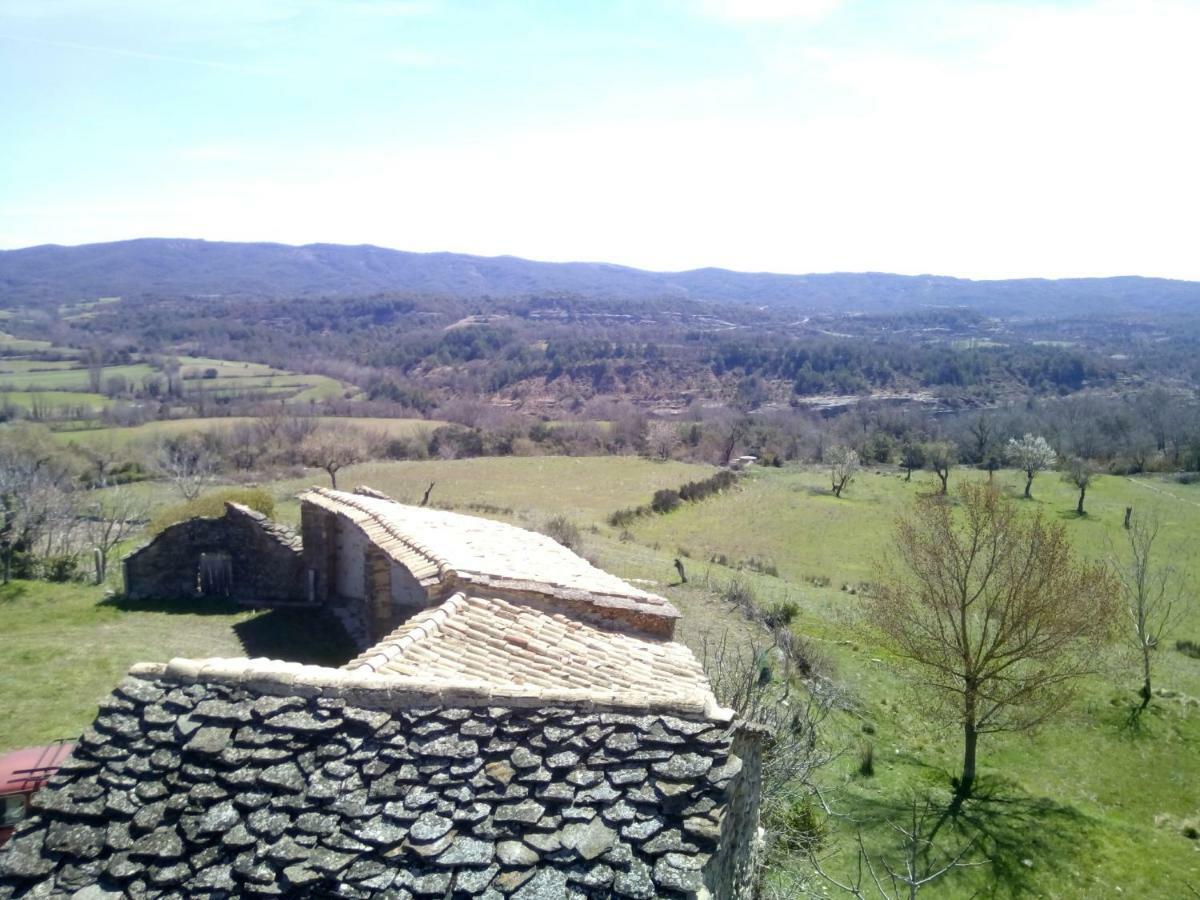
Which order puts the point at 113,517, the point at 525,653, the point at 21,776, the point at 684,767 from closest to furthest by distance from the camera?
the point at 684,767 < the point at 525,653 < the point at 21,776 < the point at 113,517

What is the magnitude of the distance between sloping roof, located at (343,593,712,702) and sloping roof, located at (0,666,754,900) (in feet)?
2.00

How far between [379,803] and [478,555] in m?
6.15

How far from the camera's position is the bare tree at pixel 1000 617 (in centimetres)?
1583

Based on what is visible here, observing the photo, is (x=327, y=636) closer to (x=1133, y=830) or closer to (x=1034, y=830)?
(x=1034, y=830)

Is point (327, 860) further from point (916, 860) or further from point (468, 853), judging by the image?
point (916, 860)

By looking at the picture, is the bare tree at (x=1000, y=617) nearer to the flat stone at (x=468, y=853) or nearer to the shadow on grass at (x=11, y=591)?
the flat stone at (x=468, y=853)

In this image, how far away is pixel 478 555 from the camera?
11.5 m

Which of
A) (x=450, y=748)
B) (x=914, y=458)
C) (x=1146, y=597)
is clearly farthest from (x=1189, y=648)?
(x=914, y=458)

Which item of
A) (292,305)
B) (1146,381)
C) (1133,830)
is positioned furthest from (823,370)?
(1133,830)

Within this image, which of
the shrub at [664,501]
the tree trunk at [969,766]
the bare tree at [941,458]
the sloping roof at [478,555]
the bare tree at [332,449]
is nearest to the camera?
the sloping roof at [478,555]

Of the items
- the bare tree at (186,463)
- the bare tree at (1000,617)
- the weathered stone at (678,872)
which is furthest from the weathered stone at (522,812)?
the bare tree at (186,463)

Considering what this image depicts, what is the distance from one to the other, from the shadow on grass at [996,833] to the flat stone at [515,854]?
33.5ft

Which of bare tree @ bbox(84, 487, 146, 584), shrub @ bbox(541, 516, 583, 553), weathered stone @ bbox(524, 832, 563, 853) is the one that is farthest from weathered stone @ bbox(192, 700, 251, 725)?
shrub @ bbox(541, 516, 583, 553)

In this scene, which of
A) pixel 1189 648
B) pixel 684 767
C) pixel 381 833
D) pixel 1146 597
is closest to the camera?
pixel 381 833
